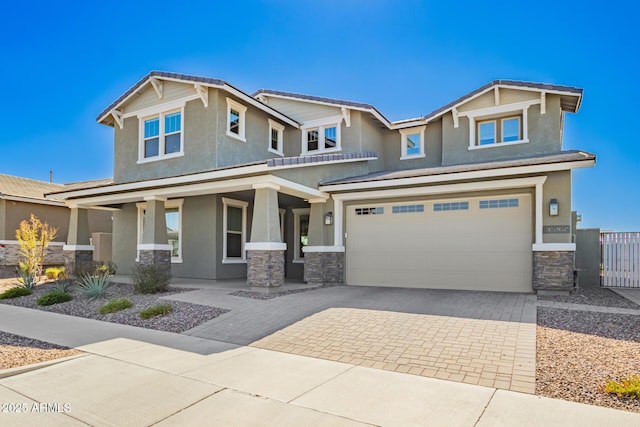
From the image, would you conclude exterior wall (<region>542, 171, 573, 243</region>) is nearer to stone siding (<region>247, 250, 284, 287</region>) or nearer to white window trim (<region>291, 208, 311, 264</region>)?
stone siding (<region>247, 250, 284, 287</region>)

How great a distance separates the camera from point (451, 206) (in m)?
12.1

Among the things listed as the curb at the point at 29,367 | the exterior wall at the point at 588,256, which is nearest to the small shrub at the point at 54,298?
the curb at the point at 29,367

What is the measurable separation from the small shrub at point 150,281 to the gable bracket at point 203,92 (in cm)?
584

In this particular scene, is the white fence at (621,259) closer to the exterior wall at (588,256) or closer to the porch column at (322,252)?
the exterior wall at (588,256)

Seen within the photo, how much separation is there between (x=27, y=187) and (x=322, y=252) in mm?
19076

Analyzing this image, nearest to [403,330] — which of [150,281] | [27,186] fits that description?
[150,281]

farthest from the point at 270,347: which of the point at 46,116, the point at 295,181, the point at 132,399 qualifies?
the point at 46,116

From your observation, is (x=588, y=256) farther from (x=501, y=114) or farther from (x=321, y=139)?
(x=321, y=139)

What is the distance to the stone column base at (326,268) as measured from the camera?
13422 mm

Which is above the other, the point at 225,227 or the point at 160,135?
the point at 160,135

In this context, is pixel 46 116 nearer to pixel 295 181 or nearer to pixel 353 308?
pixel 295 181

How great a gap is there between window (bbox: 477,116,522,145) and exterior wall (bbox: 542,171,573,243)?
4.48 m

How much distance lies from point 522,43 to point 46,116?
21.2 meters

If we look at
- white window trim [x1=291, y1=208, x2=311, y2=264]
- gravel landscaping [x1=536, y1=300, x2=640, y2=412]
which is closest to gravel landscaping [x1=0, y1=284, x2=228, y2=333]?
white window trim [x1=291, y1=208, x2=311, y2=264]
